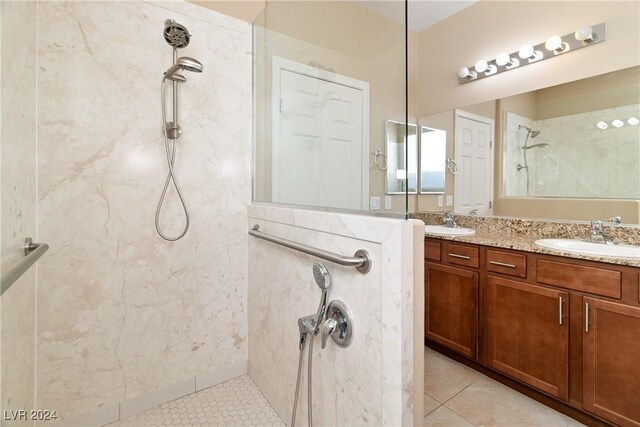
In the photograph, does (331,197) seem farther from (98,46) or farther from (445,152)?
(445,152)

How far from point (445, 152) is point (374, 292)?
81.9 inches

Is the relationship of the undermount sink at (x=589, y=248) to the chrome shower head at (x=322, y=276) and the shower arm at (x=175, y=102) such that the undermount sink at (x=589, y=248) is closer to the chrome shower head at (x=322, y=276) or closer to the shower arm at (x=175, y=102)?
the chrome shower head at (x=322, y=276)

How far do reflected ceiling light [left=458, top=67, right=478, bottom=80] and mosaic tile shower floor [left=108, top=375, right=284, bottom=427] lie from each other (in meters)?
2.80

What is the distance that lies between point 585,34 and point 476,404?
7.59ft

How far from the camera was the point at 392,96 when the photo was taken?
1.15 meters

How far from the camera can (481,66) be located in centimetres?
243

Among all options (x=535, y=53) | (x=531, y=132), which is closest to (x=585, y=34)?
(x=535, y=53)

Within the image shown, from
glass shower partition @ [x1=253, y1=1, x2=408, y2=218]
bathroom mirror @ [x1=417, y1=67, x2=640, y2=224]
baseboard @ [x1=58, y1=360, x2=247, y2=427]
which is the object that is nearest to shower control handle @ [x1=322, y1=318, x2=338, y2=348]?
glass shower partition @ [x1=253, y1=1, x2=408, y2=218]

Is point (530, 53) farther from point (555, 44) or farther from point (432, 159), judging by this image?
point (432, 159)

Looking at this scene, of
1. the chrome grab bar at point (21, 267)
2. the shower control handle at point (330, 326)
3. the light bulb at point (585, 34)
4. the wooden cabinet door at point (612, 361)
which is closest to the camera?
the chrome grab bar at point (21, 267)

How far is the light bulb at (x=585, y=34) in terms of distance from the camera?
1.86 meters

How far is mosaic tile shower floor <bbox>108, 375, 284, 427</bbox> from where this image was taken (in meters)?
1.54

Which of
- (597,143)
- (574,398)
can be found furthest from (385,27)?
(574,398)

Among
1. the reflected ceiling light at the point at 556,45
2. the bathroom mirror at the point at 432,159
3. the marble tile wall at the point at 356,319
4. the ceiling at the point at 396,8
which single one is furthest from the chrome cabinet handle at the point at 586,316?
the reflected ceiling light at the point at 556,45
